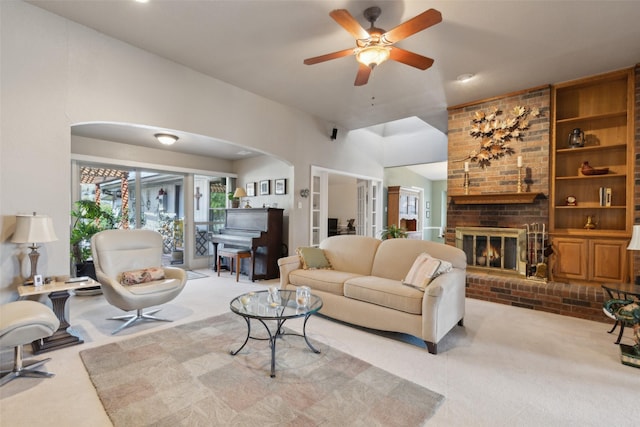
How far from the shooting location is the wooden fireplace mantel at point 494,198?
421 cm

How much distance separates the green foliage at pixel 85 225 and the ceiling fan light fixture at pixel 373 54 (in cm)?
461

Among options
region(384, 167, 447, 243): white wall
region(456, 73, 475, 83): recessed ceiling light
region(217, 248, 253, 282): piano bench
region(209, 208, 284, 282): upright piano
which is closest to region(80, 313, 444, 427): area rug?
region(217, 248, 253, 282): piano bench

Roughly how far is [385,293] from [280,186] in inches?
141

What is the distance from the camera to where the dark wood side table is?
2.49m

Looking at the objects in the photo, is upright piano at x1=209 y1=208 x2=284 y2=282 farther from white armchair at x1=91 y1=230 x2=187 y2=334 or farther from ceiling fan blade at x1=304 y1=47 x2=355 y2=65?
ceiling fan blade at x1=304 y1=47 x2=355 y2=65

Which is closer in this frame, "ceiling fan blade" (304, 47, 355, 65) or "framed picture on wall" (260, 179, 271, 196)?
"ceiling fan blade" (304, 47, 355, 65)

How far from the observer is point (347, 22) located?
2.24 meters

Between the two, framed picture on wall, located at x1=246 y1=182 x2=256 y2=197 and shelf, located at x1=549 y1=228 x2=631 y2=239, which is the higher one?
framed picture on wall, located at x1=246 y1=182 x2=256 y2=197

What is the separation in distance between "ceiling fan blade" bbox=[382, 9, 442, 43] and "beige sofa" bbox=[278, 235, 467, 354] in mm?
2061

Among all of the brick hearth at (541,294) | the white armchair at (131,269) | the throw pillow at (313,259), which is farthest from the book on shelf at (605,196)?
the white armchair at (131,269)

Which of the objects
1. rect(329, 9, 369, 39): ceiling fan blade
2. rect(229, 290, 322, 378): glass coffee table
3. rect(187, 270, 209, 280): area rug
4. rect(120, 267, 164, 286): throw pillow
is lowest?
rect(187, 270, 209, 280): area rug

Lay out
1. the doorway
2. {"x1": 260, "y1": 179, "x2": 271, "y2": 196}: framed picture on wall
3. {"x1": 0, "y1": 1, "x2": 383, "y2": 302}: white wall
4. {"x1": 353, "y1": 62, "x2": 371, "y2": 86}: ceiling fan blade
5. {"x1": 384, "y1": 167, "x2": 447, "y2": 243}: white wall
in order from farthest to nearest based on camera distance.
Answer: {"x1": 384, "y1": 167, "x2": 447, "y2": 243}: white wall → {"x1": 260, "y1": 179, "x2": 271, "y2": 196}: framed picture on wall → the doorway → {"x1": 353, "y1": 62, "x2": 371, "y2": 86}: ceiling fan blade → {"x1": 0, "y1": 1, "x2": 383, "y2": 302}: white wall

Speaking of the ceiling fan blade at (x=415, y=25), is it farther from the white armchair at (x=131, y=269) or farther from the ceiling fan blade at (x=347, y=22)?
the white armchair at (x=131, y=269)

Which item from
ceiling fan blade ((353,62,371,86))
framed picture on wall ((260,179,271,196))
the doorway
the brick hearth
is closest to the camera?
ceiling fan blade ((353,62,371,86))
